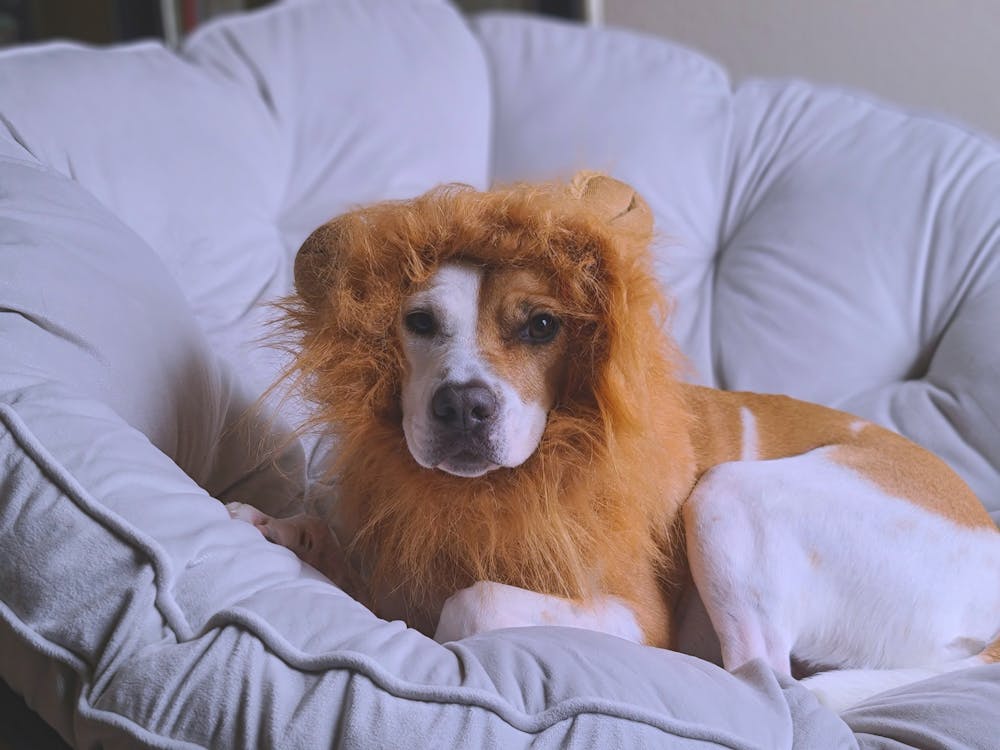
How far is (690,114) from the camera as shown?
6.85ft

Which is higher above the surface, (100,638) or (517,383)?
(517,383)

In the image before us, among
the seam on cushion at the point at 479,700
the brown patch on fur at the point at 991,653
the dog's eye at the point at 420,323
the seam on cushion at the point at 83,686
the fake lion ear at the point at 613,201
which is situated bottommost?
the brown patch on fur at the point at 991,653

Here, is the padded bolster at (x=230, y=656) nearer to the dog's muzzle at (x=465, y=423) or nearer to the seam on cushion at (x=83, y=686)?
the seam on cushion at (x=83, y=686)

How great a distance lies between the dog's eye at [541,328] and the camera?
108 cm

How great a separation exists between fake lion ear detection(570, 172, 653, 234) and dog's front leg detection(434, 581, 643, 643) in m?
0.41

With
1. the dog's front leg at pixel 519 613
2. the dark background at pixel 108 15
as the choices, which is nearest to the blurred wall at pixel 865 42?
the dark background at pixel 108 15

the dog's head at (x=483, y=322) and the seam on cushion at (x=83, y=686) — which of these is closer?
the seam on cushion at (x=83, y=686)

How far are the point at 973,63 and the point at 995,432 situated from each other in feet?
4.32

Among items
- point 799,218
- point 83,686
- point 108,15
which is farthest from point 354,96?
point 108,15

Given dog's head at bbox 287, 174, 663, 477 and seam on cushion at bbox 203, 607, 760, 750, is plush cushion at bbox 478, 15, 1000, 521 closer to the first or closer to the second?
dog's head at bbox 287, 174, 663, 477

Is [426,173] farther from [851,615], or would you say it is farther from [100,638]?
[100,638]

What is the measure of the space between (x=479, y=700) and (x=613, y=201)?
0.58m

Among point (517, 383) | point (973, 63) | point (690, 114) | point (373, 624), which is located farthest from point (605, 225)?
point (973, 63)

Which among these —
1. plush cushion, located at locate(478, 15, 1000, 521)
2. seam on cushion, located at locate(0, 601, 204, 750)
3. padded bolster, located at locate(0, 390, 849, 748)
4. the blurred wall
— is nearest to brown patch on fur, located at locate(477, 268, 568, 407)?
padded bolster, located at locate(0, 390, 849, 748)
